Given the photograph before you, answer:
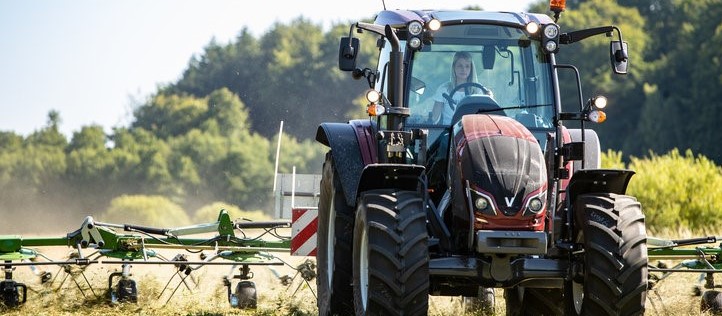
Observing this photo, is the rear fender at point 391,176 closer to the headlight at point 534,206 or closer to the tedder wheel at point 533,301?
the headlight at point 534,206

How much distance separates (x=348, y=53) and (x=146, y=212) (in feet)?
84.4

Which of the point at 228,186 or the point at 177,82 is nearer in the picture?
the point at 228,186

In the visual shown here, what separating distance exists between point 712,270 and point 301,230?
3846 millimetres

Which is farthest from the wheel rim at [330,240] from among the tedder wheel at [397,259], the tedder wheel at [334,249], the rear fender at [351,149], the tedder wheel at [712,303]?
the tedder wheel at [712,303]

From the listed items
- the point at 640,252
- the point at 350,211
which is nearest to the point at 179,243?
the point at 350,211

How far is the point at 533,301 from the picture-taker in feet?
37.1

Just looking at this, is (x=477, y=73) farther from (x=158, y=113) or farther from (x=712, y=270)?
(x=158, y=113)

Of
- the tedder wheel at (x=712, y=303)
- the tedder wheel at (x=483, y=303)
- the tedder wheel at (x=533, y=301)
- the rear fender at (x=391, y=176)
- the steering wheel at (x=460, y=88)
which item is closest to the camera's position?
the rear fender at (x=391, y=176)

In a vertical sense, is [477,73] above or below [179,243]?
above

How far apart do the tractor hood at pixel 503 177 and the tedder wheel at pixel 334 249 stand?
142cm

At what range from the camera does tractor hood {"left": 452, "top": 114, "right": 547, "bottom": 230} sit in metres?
9.05

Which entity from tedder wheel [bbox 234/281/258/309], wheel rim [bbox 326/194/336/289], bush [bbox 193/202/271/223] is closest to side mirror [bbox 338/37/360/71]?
wheel rim [bbox 326/194/336/289]

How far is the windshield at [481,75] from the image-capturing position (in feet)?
33.8

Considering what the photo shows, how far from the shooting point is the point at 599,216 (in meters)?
9.08
